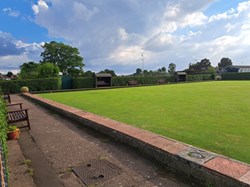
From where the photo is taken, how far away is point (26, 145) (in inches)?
175

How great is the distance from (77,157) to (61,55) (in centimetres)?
5425

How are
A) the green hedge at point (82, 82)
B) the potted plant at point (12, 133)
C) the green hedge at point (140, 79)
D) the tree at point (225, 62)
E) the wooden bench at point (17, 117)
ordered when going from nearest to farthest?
1. the potted plant at point (12, 133)
2. the wooden bench at point (17, 117)
3. the green hedge at point (82, 82)
4. the green hedge at point (140, 79)
5. the tree at point (225, 62)

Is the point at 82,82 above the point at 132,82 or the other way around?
above

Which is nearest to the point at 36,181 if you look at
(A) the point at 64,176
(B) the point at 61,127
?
(A) the point at 64,176

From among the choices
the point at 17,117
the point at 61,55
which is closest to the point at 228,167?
the point at 17,117

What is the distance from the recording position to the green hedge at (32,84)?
69.1 ft

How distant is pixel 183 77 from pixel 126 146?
37.1 meters

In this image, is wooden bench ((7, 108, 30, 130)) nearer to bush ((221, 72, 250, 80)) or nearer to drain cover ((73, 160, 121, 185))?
drain cover ((73, 160, 121, 185))

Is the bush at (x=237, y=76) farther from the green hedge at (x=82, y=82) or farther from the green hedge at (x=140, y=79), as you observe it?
the green hedge at (x=82, y=82)

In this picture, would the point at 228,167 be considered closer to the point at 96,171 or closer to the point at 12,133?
the point at 96,171

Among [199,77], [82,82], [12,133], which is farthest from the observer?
[199,77]

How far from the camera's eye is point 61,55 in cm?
5441

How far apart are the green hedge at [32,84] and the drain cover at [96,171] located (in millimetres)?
20068

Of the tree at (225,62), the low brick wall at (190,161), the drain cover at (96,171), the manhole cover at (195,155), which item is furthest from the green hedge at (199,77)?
the tree at (225,62)
